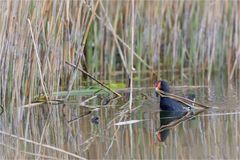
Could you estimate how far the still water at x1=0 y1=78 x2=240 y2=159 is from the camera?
5188mm

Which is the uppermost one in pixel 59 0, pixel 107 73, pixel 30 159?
pixel 59 0

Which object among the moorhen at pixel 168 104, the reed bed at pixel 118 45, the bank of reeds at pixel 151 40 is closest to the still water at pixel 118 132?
the moorhen at pixel 168 104

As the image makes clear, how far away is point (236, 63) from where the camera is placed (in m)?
8.87

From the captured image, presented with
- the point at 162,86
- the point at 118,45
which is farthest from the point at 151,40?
the point at 162,86

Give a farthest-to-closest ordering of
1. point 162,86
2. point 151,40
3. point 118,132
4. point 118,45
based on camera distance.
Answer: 1. point 151,40
2. point 118,45
3. point 162,86
4. point 118,132

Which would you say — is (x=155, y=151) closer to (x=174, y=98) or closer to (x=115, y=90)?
(x=174, y=98)

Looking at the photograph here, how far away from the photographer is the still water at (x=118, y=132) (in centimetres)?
519

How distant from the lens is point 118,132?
598 centimetres

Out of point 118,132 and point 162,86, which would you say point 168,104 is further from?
point 118,132

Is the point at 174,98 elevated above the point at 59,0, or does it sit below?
below

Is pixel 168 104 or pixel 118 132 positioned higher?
pixel 168 104

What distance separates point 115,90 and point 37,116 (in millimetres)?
1426

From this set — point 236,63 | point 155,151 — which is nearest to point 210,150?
point 155,151

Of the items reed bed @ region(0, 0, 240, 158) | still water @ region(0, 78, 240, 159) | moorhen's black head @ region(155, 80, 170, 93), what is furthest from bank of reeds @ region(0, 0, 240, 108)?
moorhen's black head @ region(155, 80, 170, 93)
